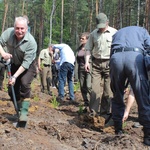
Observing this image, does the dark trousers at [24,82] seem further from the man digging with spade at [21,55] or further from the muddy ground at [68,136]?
the muddy ground at [68,136]

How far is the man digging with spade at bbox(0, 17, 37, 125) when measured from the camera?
4.89 metres

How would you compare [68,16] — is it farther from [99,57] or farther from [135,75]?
[135,75]

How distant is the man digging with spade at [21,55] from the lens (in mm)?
4893

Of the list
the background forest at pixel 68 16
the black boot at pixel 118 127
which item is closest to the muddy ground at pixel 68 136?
the black boot at pixel 118 127

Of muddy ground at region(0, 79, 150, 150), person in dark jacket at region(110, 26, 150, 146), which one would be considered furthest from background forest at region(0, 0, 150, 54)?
person in dark jacket at region(110, 26, 150, 146)

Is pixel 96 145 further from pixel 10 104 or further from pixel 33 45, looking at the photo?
pixel 10 104

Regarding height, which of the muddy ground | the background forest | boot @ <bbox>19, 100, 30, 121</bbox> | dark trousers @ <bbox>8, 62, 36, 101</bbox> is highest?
the background forest

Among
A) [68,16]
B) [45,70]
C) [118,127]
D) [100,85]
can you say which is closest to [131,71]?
[118,127]

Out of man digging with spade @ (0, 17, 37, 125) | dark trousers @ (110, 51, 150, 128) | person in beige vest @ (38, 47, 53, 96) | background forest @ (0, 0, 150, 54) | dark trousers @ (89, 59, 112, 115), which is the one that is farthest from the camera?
background forest @ (0, 0, 150, 54)

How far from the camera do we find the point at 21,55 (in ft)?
17.0

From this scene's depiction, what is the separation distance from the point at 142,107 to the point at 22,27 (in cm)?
211

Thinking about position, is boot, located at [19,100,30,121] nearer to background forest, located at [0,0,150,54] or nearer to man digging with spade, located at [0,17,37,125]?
man digging with spade, located at [0,17,37,125]

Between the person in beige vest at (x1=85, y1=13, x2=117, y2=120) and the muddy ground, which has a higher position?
the person in beige vest at (x1=85, y1=13, x2=117, y2=120)

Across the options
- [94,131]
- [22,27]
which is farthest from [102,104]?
[22,27]
